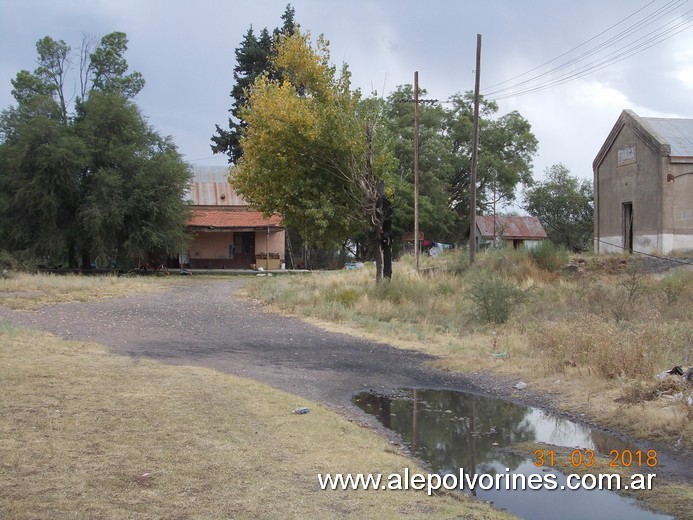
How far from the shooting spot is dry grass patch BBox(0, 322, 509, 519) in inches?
206

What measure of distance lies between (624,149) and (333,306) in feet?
55.9

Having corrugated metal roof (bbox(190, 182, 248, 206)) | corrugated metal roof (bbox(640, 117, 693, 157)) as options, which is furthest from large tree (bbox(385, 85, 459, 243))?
corrugated metal roof (bbox(640, 117, 693, 157))

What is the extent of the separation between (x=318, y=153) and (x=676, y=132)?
53.0 feet

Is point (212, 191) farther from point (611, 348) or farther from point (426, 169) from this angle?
point (611, 348)

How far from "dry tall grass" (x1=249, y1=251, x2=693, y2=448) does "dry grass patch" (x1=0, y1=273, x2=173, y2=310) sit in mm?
5875

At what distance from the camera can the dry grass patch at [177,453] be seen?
5.23 metres

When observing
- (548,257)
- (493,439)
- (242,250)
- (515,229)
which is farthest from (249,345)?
(515,229)

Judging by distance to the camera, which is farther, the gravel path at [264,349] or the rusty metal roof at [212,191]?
the rusty metal roof at [212,191]

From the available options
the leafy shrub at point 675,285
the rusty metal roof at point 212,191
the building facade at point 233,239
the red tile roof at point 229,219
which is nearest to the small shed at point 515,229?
the building facade at point 233,239

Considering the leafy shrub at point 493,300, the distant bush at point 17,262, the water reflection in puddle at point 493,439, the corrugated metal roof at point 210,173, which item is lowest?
the water reflection in puddle at point 493,439

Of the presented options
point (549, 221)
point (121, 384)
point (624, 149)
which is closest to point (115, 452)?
point (121, 384)

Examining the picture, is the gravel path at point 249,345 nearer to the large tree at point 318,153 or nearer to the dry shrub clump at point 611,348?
the dry shrub clump at point 611,348

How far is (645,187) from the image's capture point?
2922 cm

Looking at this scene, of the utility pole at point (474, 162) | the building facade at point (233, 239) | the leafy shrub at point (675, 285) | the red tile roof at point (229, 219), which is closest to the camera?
the leafy shrub at point (675, 285)
